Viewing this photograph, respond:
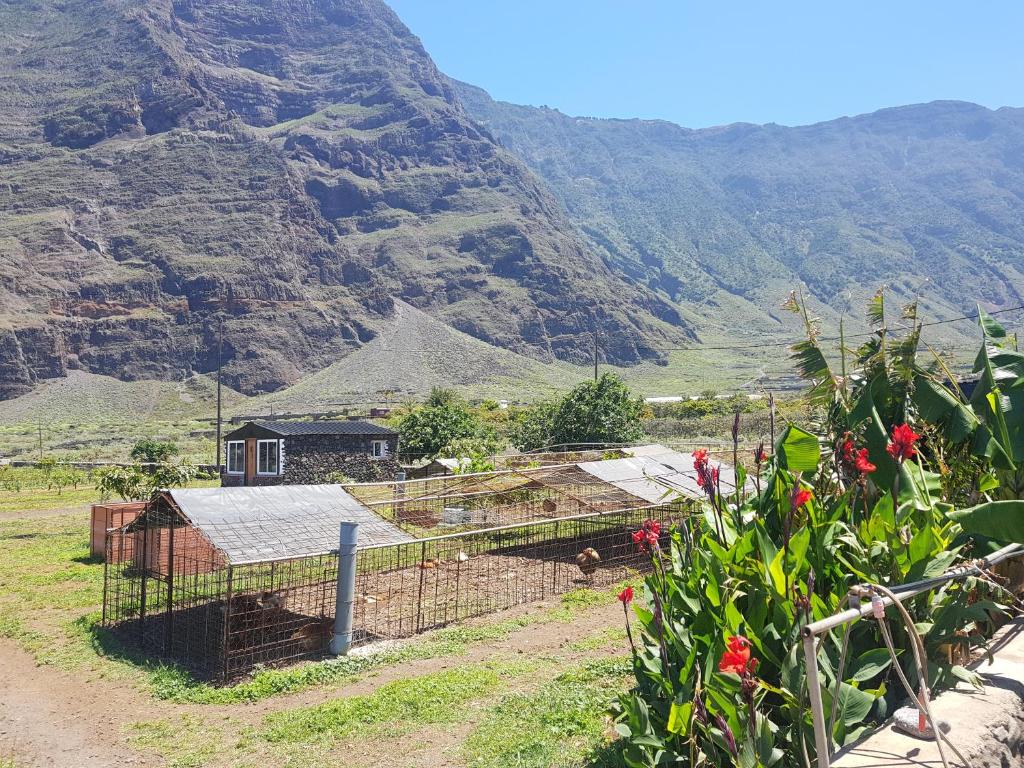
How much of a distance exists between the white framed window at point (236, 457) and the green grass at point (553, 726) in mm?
27824

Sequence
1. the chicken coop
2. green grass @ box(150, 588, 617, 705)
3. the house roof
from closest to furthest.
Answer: green grass @ box(150, 588, 617, 705)
the chicken coop
the house roof

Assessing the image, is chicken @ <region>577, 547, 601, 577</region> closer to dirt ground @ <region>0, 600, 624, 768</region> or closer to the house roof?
dirt ground @ <region>0, 600, 624, 768</region>

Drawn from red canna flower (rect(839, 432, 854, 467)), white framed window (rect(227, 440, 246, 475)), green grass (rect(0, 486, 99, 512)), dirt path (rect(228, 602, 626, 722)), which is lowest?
green grass (rect(0, 486, 99, 512))

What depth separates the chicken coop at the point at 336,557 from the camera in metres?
10.8

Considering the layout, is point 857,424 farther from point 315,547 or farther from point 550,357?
point 550,357

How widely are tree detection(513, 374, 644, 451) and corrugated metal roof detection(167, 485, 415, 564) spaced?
21.3 metres

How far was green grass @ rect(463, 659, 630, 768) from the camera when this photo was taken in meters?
6.64

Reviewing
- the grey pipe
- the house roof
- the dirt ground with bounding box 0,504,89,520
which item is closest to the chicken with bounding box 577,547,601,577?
the grey pipe

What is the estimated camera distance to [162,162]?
139m

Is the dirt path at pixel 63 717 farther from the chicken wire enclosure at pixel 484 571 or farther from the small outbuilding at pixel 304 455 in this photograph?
the small outbuilding at pixel 304 455

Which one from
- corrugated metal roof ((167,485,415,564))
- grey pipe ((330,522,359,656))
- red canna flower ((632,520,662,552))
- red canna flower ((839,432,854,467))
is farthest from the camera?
corrugated metal roof ((167,485,415,564))

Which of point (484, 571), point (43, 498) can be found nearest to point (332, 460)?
point (43, 498)

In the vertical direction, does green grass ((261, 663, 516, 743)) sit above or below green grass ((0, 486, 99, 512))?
above

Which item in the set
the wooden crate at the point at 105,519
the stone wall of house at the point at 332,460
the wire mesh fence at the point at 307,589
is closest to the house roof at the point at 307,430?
the stone wall of house at the point at 332,460
